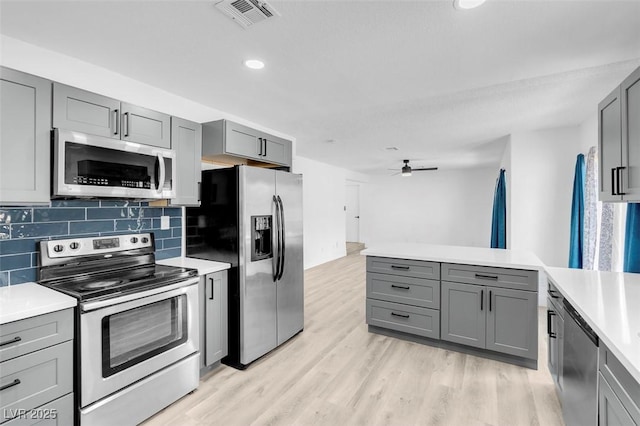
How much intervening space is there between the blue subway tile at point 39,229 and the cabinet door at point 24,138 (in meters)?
0.33

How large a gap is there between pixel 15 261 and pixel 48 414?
959 millimetres

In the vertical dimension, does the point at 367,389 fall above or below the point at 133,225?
below

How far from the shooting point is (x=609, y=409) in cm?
123

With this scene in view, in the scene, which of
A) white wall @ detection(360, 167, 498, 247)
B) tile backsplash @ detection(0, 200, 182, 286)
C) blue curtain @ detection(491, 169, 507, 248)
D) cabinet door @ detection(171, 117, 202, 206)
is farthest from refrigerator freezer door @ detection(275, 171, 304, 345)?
white wall @ detection(360, 167, 498, 247)

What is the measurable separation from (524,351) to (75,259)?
3572 mm

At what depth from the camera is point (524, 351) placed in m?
2.61

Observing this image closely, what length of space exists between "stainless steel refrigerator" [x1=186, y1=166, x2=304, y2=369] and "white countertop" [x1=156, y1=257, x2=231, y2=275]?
7 cm

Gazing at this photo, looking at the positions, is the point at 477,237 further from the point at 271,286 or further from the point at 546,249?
the point at 271,286

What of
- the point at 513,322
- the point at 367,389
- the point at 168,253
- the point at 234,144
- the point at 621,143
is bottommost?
the point at 367,389

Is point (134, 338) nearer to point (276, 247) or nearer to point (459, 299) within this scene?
point (276, 247)

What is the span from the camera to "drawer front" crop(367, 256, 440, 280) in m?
3.01

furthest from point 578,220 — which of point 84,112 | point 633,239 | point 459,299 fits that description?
point 84,112

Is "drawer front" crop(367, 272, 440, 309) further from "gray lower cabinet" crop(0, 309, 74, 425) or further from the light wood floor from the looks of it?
"gray lower cabinet" crop(0, 309, 74, 425)

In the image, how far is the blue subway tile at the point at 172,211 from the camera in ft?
9.37
